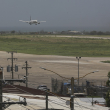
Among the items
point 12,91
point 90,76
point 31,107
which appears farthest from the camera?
point 90,76

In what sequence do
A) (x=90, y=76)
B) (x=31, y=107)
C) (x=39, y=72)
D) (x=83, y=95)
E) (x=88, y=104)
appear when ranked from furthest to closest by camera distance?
(x=39, y=72), (x=90, y=76), (x=83, y=95), (x=88, y=104), (x=31, y=107)

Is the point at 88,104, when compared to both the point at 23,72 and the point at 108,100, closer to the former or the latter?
the point at 108,100

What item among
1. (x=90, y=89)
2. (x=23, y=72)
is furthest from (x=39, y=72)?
(x=90, y=89)

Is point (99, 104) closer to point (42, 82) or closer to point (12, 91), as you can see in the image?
point (12, 91)

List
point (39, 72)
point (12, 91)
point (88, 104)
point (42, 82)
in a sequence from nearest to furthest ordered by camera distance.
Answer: point (88, 104)
point (12, 91)
point (42, 82)
point (39, 72)

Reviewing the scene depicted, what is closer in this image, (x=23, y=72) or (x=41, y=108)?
(x=41, y=108)

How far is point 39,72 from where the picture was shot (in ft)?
285

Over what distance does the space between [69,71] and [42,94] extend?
42.5 metres

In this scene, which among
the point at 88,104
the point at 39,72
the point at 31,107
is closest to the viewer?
the point at 31,107

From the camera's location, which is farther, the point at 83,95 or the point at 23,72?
the point at 23,72

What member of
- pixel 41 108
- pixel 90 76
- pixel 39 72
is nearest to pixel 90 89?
pixel 41 108

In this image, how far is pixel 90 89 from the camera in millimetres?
54094

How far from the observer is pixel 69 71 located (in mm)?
89312

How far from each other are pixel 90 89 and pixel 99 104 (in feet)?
35.7
